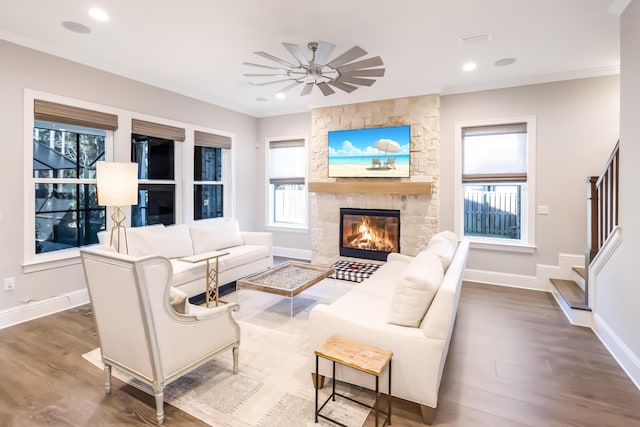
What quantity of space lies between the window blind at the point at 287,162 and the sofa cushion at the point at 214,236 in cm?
176

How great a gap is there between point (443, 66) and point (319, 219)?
10.3ft

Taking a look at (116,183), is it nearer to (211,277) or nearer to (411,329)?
(211,277)

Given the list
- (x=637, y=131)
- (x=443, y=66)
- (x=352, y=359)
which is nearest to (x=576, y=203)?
(x=637, y=131)

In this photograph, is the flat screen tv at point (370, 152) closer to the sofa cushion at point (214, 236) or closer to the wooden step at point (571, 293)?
the sofa cushion at point (214, 236)

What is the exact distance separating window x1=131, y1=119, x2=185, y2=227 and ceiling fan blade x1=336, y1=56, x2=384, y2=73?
308 centimetres

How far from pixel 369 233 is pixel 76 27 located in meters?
4.60

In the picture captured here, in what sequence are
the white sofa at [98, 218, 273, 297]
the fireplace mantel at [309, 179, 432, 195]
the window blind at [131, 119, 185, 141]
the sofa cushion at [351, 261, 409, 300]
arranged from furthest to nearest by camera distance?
1. the fireplace mantel at [309, 179, 432, 195]
2. the window blind at [131, 119, 185, 141]
3. the white sofa at [98, 218, 273, 297]
4. the sofa cushion at [351, 261, 409, 300]

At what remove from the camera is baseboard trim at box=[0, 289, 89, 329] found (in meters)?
3.41

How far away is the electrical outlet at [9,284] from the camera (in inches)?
135

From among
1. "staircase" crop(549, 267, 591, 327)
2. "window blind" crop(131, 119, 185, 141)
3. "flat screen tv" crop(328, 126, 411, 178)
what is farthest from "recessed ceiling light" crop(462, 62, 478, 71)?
"window blind" crop(131, 119, 185, 141)

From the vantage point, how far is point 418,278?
6.80 ft

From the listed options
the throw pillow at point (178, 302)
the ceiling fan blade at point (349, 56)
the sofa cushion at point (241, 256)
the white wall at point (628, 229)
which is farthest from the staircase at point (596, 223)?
the sofa cushion at point (241, 256)

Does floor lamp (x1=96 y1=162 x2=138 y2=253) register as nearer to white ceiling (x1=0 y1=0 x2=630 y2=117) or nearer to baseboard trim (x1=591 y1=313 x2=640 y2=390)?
white ceiling (x1=0 y1=0 x2=630 y2=117)

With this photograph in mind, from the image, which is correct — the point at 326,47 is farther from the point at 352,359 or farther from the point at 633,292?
the point at 633,292
